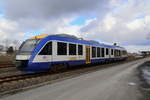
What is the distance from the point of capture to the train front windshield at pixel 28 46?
1216 centimetres

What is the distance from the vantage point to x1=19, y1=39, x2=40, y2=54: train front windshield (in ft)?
39.9

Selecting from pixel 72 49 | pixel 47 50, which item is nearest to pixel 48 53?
pixel 47 50

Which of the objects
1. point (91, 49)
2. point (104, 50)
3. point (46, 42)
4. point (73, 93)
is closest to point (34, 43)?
point (46, 42)

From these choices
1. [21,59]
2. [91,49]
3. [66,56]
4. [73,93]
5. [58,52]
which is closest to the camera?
A: [73,93]

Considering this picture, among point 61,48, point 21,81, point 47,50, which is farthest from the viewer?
point 61,48

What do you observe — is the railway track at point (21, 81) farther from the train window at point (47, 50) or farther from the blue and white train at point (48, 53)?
the train window at point (47, 50)

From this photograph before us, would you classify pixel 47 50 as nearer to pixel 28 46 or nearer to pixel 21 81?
pixel 28 46

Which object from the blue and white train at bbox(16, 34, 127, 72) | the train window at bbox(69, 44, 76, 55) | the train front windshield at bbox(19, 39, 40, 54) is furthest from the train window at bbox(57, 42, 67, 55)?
the train front windshield at bbox(19, 39, 40, 54)

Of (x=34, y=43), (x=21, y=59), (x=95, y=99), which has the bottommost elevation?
(x=95, y=99)

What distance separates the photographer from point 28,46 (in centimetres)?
1263

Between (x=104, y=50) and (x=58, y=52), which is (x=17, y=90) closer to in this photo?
(x=58, y=52)

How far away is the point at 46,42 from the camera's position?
12508 millimetres

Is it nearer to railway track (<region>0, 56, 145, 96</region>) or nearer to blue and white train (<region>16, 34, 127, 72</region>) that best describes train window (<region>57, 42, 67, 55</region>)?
blue and white train (<region>16, 34, 127, 72</region>)

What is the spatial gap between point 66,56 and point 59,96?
825 centimetres
